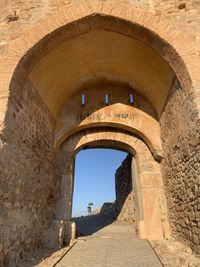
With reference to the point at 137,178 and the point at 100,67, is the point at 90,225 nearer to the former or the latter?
the point at 137,178

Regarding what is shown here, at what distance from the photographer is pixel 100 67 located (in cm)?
600

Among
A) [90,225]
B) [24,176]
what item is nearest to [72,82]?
[24,176]

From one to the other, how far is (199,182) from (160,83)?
2.72 meters

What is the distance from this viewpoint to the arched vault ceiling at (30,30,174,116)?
16.1 feet

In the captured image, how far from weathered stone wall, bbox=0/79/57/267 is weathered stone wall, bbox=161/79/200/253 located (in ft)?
9.93

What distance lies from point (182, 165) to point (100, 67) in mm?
3426

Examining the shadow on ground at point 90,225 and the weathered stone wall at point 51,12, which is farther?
the shadow on ground at point 90,225

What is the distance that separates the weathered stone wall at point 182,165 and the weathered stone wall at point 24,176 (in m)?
3.03

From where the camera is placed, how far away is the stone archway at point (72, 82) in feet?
12.3

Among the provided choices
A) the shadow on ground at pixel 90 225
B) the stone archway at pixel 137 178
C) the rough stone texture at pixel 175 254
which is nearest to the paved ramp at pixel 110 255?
the rough stone texture at pixel 175 254

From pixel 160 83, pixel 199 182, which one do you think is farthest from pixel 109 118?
pixel 199 182

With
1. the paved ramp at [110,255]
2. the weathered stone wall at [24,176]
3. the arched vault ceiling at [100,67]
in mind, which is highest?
the arched vault ceiling at [100,67]

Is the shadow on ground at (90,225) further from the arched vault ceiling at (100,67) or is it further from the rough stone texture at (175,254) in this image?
the arched vault ceiling at (100,67)

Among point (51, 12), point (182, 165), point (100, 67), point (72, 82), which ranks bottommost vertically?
point (182, 165)
